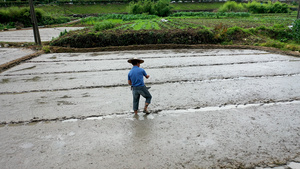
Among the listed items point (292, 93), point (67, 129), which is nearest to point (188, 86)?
point (292, 93)

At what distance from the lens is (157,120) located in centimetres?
441

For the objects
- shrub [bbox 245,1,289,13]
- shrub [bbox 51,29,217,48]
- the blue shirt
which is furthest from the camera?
shrub [bbox 245,1,289,13]

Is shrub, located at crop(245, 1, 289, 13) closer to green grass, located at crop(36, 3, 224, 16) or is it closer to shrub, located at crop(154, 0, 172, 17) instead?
green grass, located at crop(36, 3, 224, 16)

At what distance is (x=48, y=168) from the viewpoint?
310cm

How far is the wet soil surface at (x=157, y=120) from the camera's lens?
3.29 m

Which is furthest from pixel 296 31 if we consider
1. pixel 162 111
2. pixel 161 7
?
pixel 161 7

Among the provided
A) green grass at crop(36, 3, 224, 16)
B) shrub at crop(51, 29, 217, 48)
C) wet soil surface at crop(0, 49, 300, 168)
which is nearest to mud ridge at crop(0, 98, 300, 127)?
wet soil surface at crop(0, 49, 300, 168)

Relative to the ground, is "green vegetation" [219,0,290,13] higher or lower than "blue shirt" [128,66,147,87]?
higher

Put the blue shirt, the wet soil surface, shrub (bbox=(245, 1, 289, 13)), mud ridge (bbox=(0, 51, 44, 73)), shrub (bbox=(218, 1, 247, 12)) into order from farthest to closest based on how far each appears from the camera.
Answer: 1. shrub (bbox=(218, 1, 247, 12))
2. shrub (bbox=(245, 1, 289, 13))
3. mud ridge (bbox=(0, 51, 44, 73))
4. the blue shirt
5. the wet soil surface

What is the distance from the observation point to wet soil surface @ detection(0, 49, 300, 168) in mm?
3289

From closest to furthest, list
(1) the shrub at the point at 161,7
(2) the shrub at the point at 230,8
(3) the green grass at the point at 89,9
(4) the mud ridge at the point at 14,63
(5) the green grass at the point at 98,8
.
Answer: (4) the mud ridge at the point at 14,63 → (1) the shrub at the point at 161,7 → (2) the shrub at the point at 230,8 → (5) the green grass at the point at 98,8 → (3) the green grass at the point at 89,9

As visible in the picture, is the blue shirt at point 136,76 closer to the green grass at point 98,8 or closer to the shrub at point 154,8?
the shrub at point 154,8

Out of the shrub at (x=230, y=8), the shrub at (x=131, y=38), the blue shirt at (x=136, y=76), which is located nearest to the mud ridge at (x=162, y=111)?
the blue shirt at (x=136, y=76)

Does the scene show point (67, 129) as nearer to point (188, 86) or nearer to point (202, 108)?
point (202, 108)
